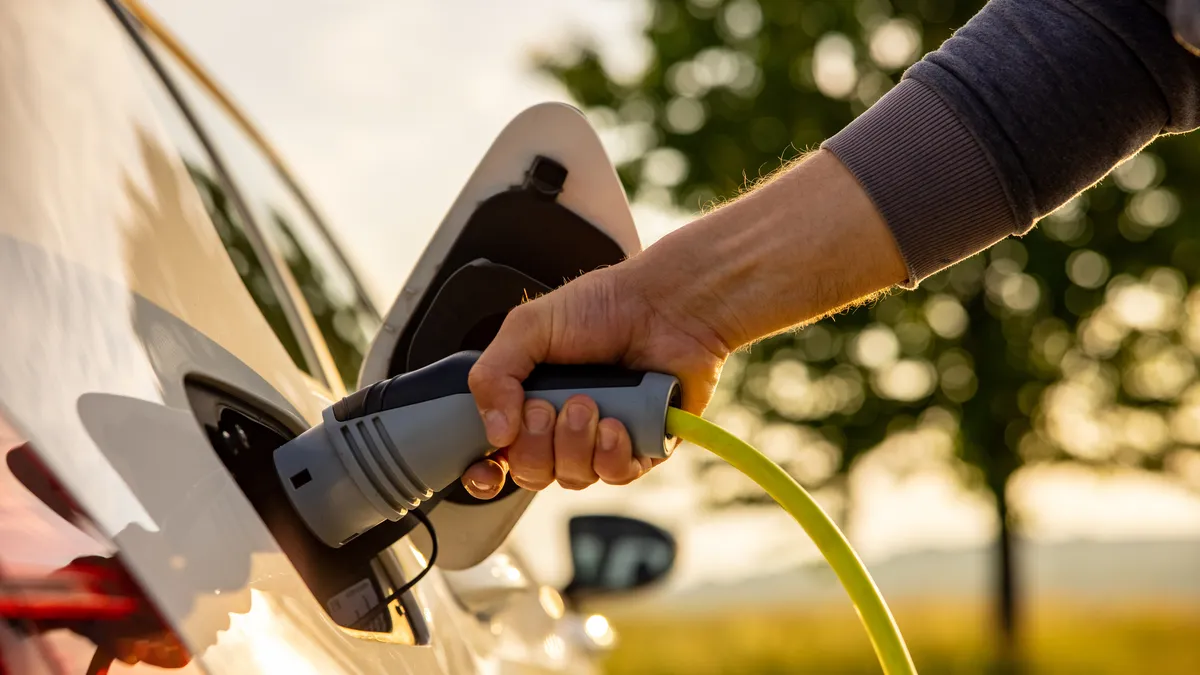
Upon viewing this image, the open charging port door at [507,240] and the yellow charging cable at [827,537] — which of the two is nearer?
the yellow charging cable at [827,537]

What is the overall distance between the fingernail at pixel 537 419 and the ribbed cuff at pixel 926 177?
0.64m

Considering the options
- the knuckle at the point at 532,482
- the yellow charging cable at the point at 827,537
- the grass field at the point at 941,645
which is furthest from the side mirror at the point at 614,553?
the grass field at the point at 941,645

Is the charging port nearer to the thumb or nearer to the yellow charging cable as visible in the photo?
the thumb

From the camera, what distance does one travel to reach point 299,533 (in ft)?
4.65

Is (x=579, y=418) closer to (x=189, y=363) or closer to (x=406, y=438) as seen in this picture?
(x=406, y=438)

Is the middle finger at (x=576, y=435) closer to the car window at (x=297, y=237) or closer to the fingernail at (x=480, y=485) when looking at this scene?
the fingernail at (x=480, y=485)

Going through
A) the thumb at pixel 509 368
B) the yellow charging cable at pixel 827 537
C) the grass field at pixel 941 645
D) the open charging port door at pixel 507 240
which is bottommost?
the grass field at pixel 941 645

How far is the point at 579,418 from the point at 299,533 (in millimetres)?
395

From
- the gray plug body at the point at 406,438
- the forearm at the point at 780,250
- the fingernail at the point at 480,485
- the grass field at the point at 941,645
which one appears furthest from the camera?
the grass field at the point at 941,645

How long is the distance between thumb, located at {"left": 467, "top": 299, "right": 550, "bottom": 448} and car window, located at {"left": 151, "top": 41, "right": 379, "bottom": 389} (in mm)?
638

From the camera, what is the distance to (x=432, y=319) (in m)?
1.79

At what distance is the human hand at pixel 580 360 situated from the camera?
1614 millimetres

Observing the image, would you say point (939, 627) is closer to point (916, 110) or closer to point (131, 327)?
point (916, 110)

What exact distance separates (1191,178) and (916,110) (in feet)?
35.2
